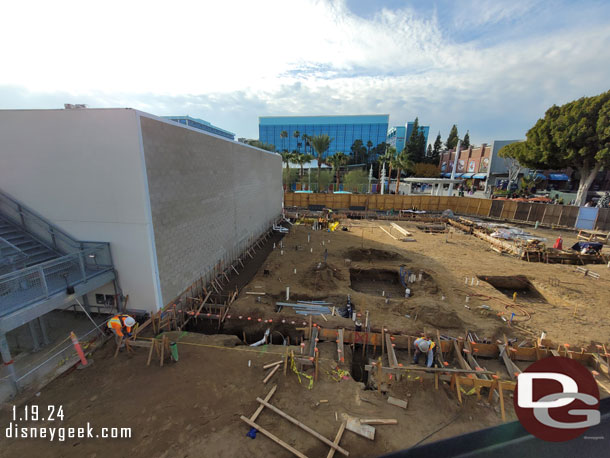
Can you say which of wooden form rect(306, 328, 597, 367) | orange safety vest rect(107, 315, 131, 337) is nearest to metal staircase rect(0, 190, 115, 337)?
orange safety vest rect(107, 315, 131, 337)

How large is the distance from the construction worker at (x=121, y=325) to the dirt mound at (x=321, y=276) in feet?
29.1

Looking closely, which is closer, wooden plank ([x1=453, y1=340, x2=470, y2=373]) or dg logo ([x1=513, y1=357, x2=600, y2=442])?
dg logo ([x1=513, y1=357, x2=600, y2=442])

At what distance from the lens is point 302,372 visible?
810 cm

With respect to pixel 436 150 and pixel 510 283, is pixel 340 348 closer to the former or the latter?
pixel 510 283

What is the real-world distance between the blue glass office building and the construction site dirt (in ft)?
306

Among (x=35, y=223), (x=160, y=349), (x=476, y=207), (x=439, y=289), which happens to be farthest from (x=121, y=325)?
(x=476, y=207)

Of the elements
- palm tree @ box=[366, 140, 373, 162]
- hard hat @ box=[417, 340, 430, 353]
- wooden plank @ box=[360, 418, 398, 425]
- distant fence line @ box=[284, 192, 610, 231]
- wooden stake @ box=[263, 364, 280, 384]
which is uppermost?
palm tree @ box=[366, 140, 373, 162]

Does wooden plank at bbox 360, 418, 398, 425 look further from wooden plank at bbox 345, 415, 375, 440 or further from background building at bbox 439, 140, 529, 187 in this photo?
background building at bbox 439, 140, 529, 187

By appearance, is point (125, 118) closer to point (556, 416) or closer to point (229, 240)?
point (229, 240)

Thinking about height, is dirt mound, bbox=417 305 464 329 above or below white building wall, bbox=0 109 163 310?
below

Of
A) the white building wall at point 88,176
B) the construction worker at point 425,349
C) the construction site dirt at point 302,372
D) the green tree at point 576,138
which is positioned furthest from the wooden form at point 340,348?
the green tree at point 576,138

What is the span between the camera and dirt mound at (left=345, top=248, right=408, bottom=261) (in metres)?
21.2

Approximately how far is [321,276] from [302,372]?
8447mm

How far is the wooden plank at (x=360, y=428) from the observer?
20.2 ft
